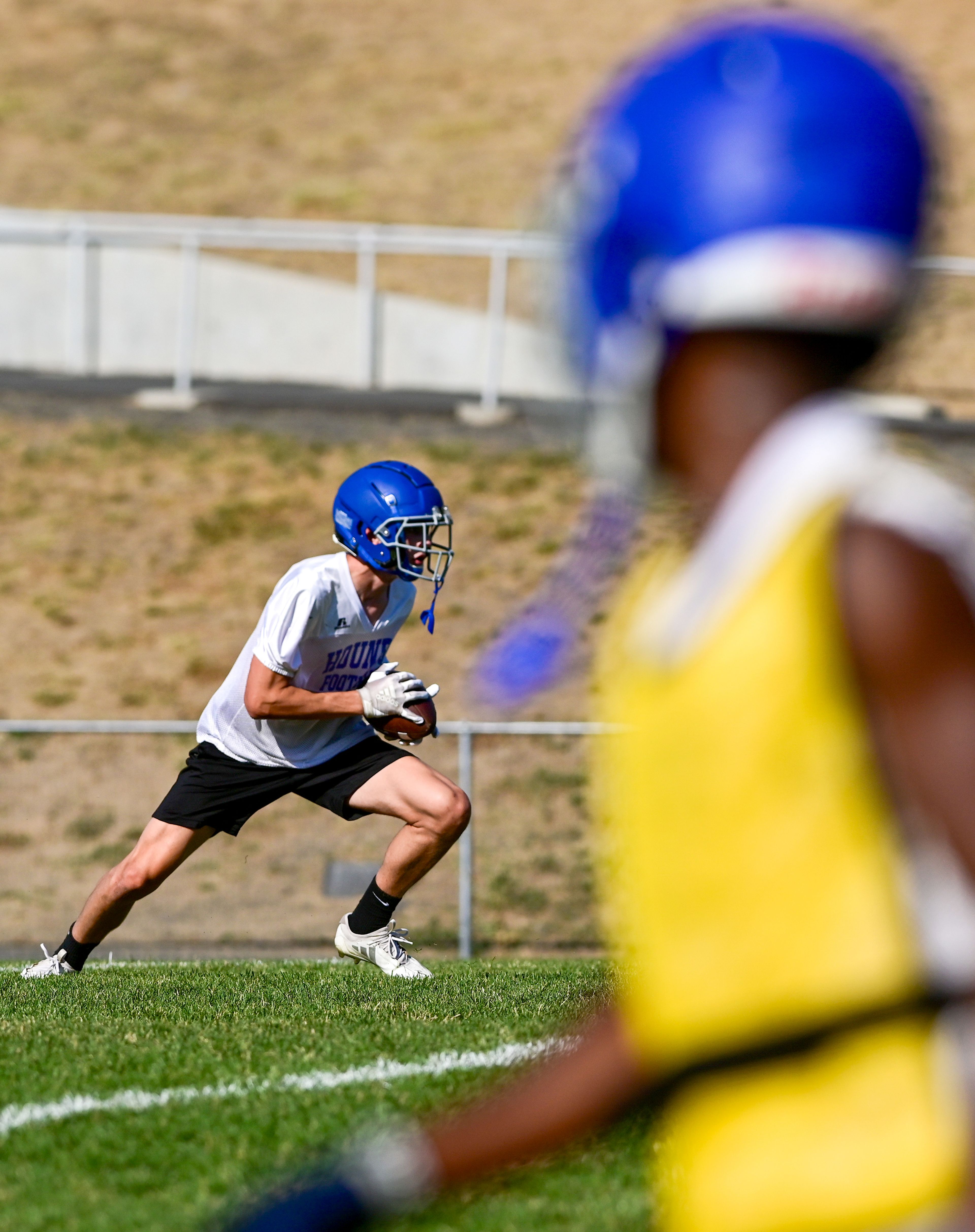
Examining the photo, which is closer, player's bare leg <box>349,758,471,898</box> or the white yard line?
the white yard line

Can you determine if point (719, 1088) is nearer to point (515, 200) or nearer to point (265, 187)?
point (515, 200)

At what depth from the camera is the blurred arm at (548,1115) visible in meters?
1.70

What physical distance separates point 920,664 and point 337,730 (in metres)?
6.36

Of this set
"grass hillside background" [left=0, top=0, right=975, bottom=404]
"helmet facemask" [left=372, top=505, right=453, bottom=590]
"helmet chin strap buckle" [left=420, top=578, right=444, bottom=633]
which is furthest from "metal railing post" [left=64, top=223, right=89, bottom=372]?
"helmet facemask" [left=372, top=505, right=453, bottom=590]

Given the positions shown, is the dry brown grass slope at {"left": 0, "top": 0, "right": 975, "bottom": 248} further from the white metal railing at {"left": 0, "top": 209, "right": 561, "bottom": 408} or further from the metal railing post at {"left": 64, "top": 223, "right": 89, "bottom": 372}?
the metal railing post at {"left": 64, "top": 223, "right": 89, "bottom": 372}

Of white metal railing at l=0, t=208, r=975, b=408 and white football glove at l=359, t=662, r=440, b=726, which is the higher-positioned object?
white football glove at l=359, t=662, r=440, b=726

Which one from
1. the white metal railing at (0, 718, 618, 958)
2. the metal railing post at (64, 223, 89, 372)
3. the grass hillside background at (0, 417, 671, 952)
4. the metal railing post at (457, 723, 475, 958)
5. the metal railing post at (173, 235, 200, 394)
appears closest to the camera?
the white metal railing at (0, 718, 618, 958)

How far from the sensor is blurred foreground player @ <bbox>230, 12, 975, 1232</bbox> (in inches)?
57.0

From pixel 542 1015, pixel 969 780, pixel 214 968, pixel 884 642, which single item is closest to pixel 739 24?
pixel 884 642

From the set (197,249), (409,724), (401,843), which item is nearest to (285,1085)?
(401,843)

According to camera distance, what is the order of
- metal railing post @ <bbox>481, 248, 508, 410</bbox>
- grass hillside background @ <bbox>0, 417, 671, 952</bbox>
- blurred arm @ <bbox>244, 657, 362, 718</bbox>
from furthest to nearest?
metal railing post @ <bbox>481, 248, 508, 410</bbox> → grass hillside background @ <bbox>0, 417, 671, 952</bbox> → blurred arm @ <bbox>244, 657, 362, 718</bbox>

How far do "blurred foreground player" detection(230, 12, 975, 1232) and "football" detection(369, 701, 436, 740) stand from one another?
5.65 m

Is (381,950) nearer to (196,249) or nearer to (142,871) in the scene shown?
(142,871)

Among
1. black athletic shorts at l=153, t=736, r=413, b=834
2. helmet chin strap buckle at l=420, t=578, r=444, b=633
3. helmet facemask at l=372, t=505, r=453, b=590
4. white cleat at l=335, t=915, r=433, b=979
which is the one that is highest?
helmet facemask at l=372, t=505, r=453, b=590
